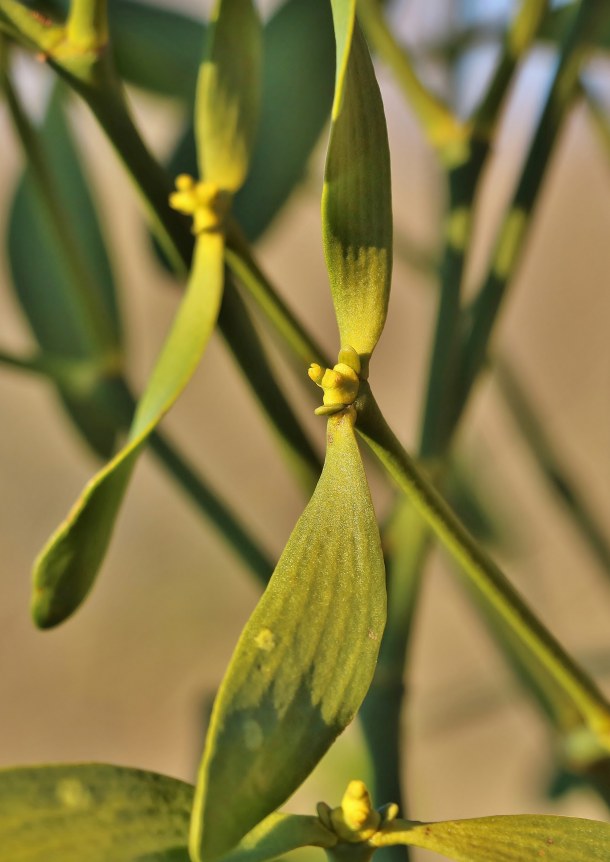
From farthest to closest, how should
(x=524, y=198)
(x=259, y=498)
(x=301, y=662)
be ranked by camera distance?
1. (x=259, y=498)
2. (x=524, y=198)
3. (x=301, y=662)

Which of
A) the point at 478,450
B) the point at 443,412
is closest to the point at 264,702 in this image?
the point at 443,412

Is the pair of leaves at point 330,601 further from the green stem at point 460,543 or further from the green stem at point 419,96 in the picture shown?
the green stem at point 419,96

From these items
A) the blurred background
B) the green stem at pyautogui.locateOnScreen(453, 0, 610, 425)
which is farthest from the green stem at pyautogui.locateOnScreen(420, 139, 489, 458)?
the blurred background

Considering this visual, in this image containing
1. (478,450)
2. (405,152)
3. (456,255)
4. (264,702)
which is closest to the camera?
(264,702)

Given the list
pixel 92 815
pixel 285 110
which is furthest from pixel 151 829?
pixel 285 110

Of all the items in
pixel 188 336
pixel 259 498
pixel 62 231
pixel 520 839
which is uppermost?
pixel 259 498

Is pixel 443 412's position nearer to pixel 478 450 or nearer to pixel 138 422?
pixel 138 422

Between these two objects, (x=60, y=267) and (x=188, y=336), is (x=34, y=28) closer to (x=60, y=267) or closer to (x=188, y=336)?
(x=188, y=336)
